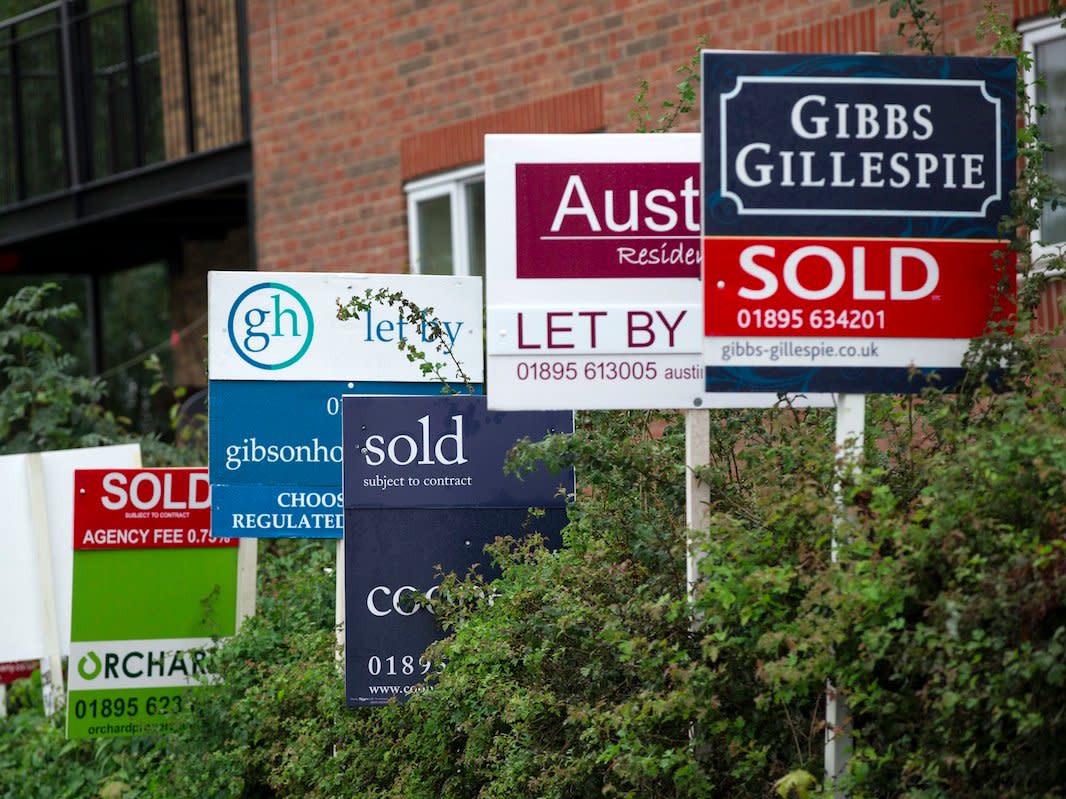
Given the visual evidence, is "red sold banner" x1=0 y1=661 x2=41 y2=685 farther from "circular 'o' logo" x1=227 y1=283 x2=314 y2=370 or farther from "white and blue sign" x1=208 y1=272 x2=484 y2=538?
"circular 'o' logo" x1=227 y1=283 x2=314 y2=370

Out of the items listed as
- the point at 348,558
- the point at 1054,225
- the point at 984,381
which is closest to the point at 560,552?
the point at 348,558

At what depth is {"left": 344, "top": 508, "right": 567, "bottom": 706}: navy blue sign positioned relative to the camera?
6.11 meters

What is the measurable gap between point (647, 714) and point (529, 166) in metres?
1.82

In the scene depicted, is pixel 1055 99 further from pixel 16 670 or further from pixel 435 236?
pixel 16 670

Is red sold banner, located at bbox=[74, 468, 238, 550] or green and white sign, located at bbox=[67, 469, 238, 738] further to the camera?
red sold banner, located at bbox=[74, 468, 238, 550]

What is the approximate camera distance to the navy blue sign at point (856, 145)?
15.3 ft

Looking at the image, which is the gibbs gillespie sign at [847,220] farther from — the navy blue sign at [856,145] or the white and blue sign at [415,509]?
the white and blue sign at [415,509]

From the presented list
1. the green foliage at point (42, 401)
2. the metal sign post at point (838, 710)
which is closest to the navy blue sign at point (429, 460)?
the metal sign post at point (838, 710)

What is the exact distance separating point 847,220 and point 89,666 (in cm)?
479

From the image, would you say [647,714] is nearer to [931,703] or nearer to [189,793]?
[931,703]

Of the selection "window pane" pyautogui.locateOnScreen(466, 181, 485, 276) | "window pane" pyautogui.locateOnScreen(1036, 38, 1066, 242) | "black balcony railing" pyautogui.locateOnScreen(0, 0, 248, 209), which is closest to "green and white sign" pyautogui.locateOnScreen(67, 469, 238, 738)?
"window pane" pyautogui.locateOnScreen(466, 181, 485, 276)

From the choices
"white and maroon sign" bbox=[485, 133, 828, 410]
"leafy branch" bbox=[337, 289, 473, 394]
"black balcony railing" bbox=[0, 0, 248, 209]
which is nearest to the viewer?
"white and maroon sign" bbox=[485, 133, 828, 410]

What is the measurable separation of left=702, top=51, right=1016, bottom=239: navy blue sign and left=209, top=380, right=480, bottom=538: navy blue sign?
271 centimetres

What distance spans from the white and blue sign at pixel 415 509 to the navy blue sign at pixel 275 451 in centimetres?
95
